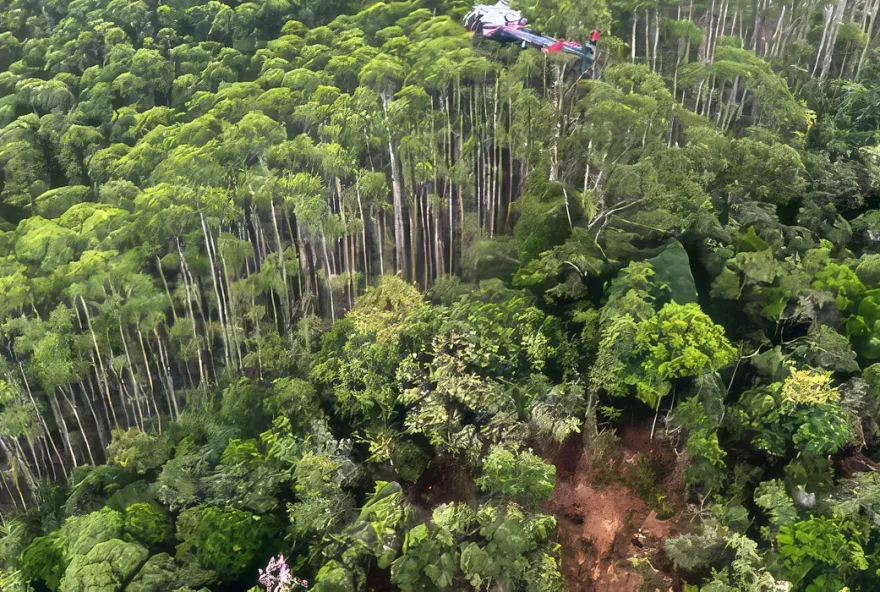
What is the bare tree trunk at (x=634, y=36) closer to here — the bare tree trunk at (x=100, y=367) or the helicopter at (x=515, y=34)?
the helicopter at (x=515, y=34)

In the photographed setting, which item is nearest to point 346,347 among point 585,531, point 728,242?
point 585,531

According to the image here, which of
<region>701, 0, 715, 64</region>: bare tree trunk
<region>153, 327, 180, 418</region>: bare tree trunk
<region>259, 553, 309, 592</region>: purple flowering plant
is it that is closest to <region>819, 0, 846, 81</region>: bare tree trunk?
<region>701, 0, 715, 64</region>: bare tree trunk

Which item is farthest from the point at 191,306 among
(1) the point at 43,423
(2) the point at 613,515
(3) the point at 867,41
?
(3) the point at 867,41

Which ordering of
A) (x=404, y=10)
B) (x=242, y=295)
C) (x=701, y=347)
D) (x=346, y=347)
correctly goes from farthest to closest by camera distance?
(x=404, y=10) < (x=242, y=295) < (x=346, y=347) < (x=701, y=347)

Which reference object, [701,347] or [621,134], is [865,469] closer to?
[701,347]

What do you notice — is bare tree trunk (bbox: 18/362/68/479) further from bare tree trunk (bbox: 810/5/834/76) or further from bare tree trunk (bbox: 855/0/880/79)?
bare tree trunk (bbox: 855/0/880/79)
